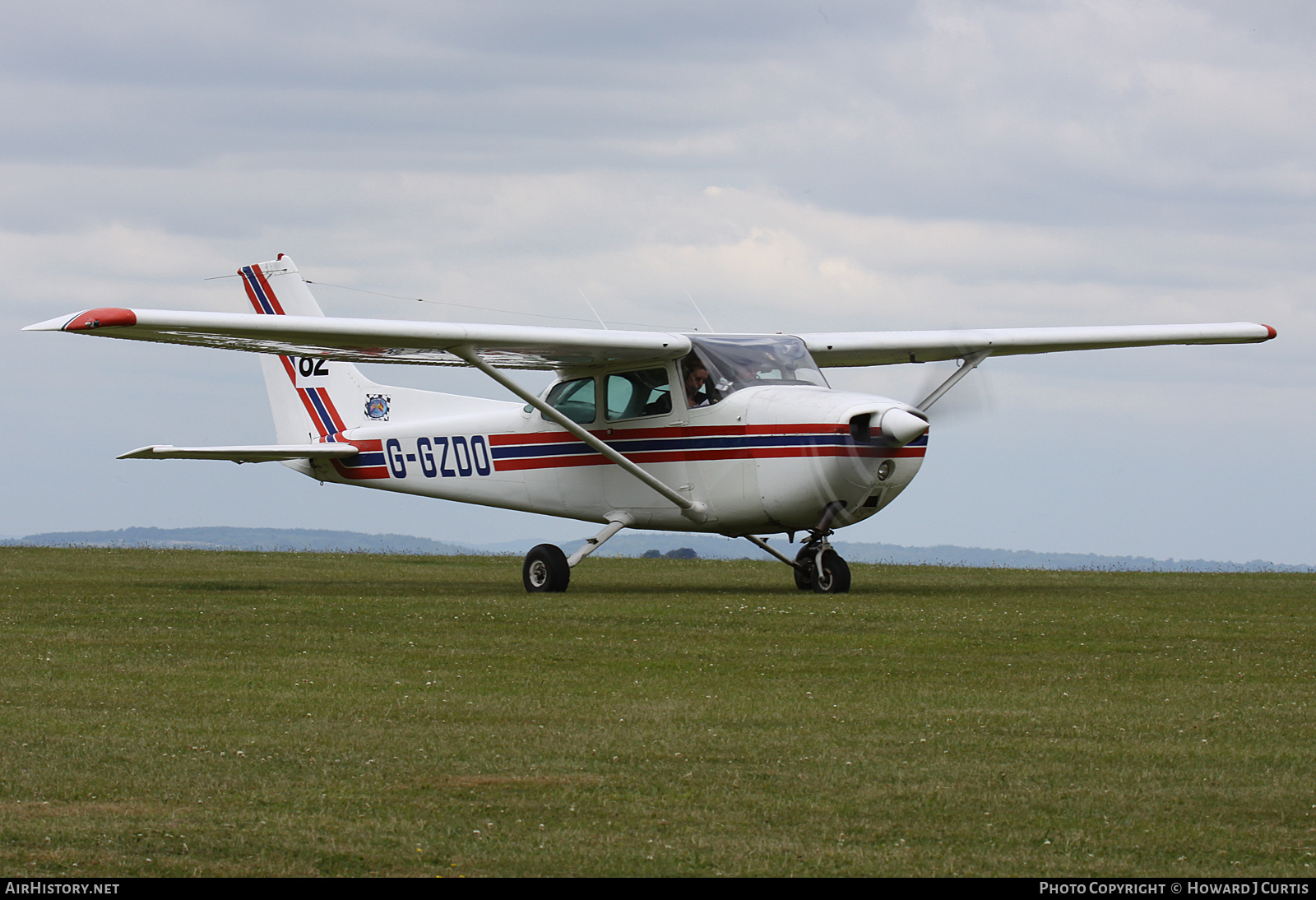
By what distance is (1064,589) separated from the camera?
773 inches

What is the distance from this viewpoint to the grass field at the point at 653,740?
583 centimetres

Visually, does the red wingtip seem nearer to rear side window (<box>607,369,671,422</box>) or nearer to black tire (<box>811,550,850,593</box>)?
rear side window (<box>607,369,671,422</box>)

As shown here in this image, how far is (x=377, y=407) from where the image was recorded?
74.7 feet

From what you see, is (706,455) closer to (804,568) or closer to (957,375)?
(804,568)

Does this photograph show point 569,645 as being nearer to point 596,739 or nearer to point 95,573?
point 596,739

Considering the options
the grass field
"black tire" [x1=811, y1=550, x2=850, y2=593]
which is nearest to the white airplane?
"black tire" [x1=811, y1=550, x2=850, y2=593]

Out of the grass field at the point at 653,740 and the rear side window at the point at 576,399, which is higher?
the rear side window at the point at 576,399

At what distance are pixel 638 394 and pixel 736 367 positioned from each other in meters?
1.42

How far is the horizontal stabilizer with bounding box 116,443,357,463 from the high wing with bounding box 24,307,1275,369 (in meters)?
2.73

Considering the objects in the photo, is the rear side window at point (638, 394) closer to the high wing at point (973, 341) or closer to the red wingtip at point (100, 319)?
the high wing at point (973, 341)

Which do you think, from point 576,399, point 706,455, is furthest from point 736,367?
point 576,399

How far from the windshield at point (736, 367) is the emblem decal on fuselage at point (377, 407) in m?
5.85

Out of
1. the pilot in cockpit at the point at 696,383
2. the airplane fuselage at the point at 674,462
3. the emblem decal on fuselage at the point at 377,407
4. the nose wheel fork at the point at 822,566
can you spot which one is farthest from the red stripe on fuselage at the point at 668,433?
the emblem decal on fuselage at the point at 377,407

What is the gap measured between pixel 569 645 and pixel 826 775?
5.46 m
